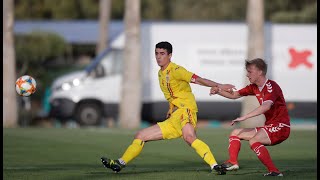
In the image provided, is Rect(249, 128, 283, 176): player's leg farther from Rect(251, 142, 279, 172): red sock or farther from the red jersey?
the red jersey

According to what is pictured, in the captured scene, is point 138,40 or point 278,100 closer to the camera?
point 278,100

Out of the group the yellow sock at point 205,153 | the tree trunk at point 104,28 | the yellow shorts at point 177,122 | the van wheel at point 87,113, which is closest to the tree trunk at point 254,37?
the van wheel at point 87,113

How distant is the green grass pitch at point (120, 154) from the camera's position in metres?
14.8

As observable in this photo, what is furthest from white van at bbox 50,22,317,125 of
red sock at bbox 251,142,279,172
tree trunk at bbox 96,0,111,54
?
red sock at bbox 251,142,279,172

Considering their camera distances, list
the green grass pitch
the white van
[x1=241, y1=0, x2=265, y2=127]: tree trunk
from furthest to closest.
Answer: the white van < [x1=241, y1=0, x2=265, y2=127]: tree trunk < the green grass pitch

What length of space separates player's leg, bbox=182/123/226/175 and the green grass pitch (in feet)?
0.59

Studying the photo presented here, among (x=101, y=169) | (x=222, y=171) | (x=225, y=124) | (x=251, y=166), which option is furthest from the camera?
(x=225, y=124)

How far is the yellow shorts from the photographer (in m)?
14.6

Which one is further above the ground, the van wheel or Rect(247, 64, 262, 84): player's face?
Rect(247, 64, 262, 84): player's face

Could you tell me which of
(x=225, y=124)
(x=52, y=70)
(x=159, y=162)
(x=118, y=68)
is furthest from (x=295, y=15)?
(x=159, y=162)

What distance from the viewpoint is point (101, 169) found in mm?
15914

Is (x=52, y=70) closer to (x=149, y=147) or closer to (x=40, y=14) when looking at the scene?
(x=40, y=14)

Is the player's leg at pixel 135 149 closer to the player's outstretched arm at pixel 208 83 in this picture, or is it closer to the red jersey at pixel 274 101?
the player's outstretched arm at pixel 208 83

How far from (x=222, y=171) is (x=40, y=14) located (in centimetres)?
5349
